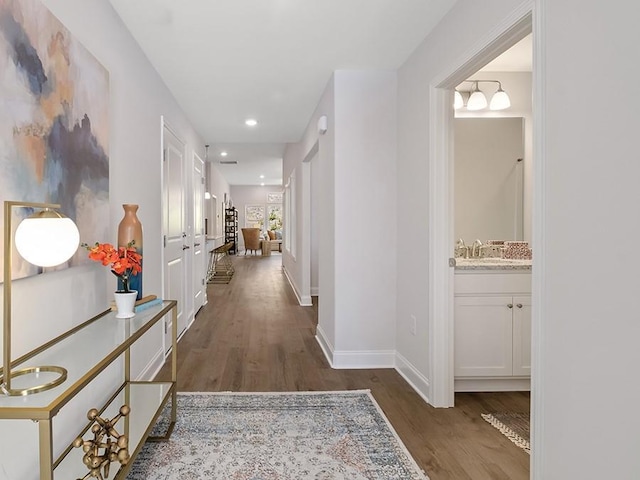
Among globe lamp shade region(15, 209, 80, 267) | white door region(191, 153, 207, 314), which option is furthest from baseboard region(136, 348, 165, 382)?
globe lamp shade region(15, 209, 80, 267)

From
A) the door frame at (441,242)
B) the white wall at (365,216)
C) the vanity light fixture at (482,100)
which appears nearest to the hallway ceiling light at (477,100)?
the vanity light fixture at (482,100)

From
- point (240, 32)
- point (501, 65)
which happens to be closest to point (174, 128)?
point (240, 32)

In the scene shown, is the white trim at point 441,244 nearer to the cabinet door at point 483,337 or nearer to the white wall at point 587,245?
the cabinet door at point 483,337

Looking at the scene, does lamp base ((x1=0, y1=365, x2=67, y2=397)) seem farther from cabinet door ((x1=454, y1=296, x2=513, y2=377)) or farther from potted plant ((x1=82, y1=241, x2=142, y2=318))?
cabinet door ((x1=454, y1=296, x2=513, y2=377))

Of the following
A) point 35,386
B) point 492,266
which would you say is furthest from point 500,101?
point 35,386

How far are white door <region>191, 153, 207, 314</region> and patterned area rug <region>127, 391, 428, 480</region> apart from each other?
8.19ft

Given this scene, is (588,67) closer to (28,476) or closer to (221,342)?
(28,476)

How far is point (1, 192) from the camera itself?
1.21 metres

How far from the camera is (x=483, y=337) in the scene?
8.52 feet

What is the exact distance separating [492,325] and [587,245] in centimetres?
146

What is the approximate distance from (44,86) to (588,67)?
1872 millimetres

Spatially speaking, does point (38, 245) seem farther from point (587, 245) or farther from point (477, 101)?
point (477, 101)

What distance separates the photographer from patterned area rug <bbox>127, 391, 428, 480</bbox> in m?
1.81

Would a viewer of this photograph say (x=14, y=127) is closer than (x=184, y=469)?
Yes
